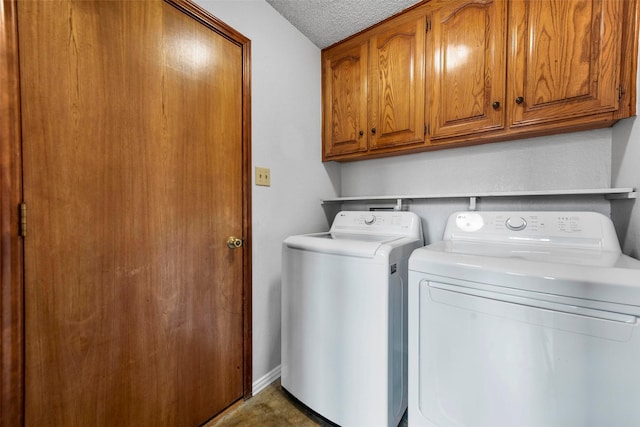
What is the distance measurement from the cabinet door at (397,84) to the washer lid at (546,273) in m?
0.87

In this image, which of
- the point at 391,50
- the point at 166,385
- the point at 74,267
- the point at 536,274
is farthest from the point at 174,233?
the point at 391,50

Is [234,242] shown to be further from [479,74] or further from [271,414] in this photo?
[479,74]

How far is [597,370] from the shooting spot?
0.70 metres

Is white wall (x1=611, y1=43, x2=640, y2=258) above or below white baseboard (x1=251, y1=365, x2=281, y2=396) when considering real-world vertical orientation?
above

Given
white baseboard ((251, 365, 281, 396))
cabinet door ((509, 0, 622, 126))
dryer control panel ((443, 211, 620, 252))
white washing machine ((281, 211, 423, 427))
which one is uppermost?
cabinet door ((509, 0, 622, 126))

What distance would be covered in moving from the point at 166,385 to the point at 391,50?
2.14m

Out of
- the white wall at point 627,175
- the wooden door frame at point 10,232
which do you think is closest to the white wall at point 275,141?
the wooden door frame at point 10,232

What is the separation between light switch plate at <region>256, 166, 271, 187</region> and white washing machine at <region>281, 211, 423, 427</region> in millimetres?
389

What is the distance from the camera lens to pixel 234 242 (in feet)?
4.37

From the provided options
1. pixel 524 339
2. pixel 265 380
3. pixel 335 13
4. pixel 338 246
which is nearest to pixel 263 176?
pixel 338 246

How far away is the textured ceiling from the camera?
1464 mm

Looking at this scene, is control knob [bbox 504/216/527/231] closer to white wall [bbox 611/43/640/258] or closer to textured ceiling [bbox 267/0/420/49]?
white wall [bbox 611/43/640/258]

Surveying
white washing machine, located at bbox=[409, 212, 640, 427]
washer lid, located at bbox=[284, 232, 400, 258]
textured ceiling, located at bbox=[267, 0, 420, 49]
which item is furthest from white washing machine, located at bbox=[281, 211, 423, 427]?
textured ceiling, located at bbox=[267, 0, 420, 49]

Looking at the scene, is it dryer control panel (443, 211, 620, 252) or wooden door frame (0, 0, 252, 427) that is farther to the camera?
dryer control panel (443, 211, 620, 252)
